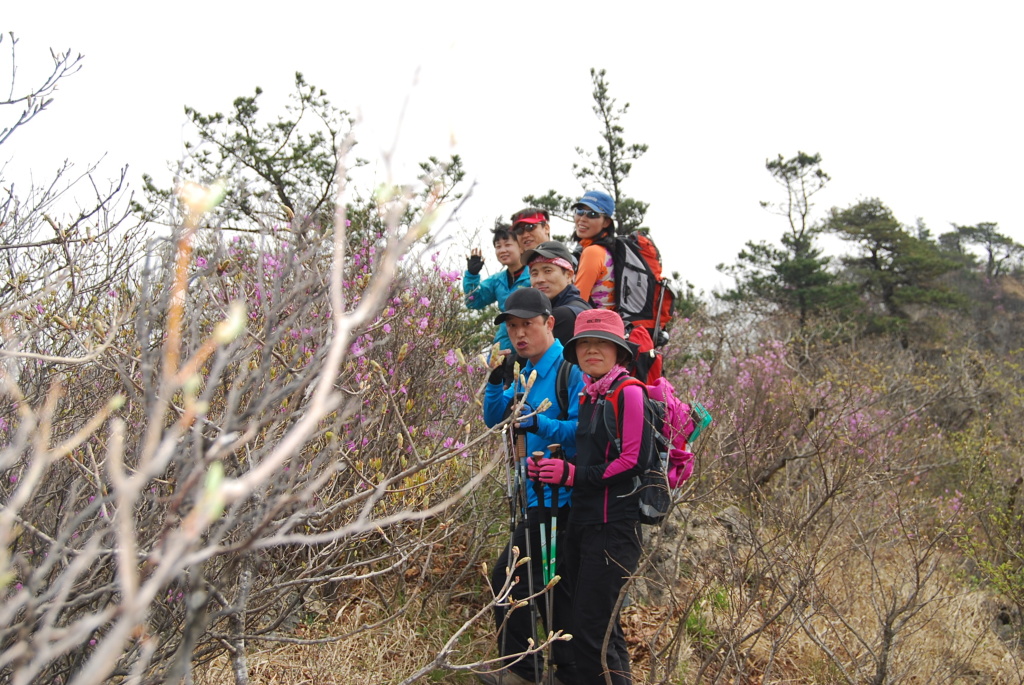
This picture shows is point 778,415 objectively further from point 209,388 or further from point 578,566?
point 209,388

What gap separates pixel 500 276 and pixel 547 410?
1.45 m

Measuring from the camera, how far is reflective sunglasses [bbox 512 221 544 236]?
14.2 ft

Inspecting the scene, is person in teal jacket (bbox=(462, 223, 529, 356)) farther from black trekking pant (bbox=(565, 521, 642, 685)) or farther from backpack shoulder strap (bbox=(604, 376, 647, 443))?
black trekking pant (bbox=(565, 521, 642, 685))

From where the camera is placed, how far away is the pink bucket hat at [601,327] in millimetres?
3002

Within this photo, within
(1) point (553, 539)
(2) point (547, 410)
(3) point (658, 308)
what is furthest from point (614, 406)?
(3) point (658, 308)

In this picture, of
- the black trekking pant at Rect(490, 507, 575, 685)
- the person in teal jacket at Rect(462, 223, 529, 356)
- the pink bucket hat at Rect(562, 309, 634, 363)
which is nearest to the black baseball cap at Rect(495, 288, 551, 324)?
the pink bucket hat at Rect(562, 309, 634, 363)

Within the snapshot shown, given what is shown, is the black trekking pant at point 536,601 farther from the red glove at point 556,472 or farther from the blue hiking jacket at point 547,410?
the red glove at point 556,472

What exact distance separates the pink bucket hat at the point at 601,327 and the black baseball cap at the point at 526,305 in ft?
0.54

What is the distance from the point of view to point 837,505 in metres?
5.44

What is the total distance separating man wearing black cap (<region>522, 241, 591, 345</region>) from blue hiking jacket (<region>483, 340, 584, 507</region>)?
0.29m

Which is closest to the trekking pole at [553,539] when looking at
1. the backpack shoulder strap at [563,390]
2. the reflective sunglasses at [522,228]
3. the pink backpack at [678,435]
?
the backpack shoulder strap at [563,390]

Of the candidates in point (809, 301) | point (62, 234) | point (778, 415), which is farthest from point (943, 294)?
point (62, 234)

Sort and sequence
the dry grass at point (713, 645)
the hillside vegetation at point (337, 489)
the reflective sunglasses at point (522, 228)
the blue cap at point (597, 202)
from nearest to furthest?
the hillside vegetation at point (337, 489), the dry grass at point (713, 645), the blue cap at point (597, 202), the reflective sunglasses at point (522, 228)

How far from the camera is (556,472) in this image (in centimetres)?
286
